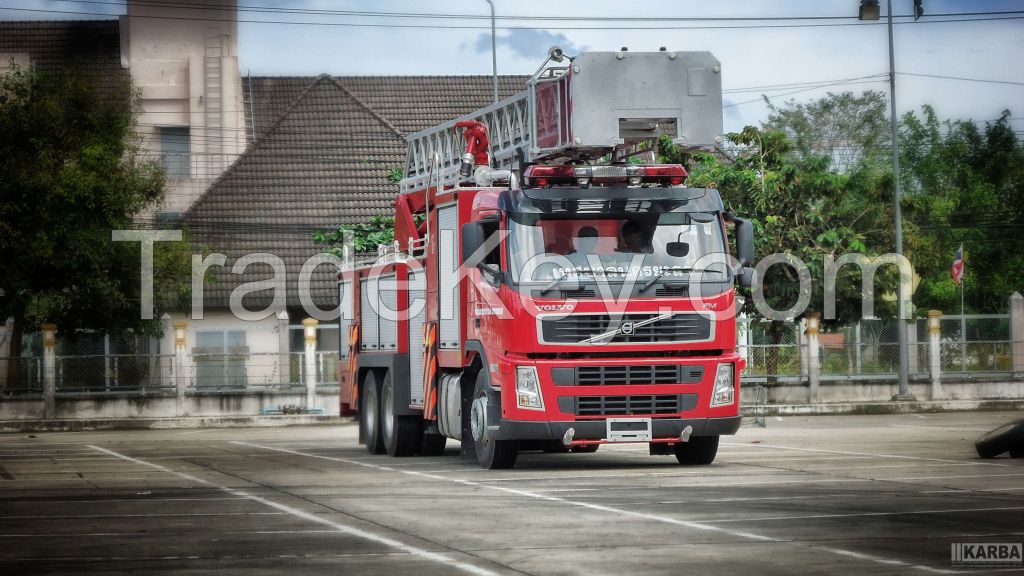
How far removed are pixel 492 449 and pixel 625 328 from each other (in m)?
2.20

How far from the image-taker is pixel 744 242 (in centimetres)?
1845

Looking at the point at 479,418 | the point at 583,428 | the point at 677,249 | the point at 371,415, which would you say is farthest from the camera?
the point at 371,415

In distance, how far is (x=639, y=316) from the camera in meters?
17.8

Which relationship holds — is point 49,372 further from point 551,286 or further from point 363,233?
point 551,286

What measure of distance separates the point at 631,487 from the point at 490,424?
2.79 meters

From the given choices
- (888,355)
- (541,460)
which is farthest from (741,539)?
(888,355)

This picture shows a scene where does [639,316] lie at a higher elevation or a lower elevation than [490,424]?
higher

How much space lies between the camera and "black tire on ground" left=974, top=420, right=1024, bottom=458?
19.5 meters

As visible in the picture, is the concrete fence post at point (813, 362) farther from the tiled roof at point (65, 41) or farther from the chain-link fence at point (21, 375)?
the tiled roof at point (65, 41)

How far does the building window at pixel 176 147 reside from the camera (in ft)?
171

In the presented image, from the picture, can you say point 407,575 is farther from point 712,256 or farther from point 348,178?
point 348,178

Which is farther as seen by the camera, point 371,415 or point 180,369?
point 180,369

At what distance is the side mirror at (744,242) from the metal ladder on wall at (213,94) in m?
35.6

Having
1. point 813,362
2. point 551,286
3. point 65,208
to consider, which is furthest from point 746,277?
point 65,208
